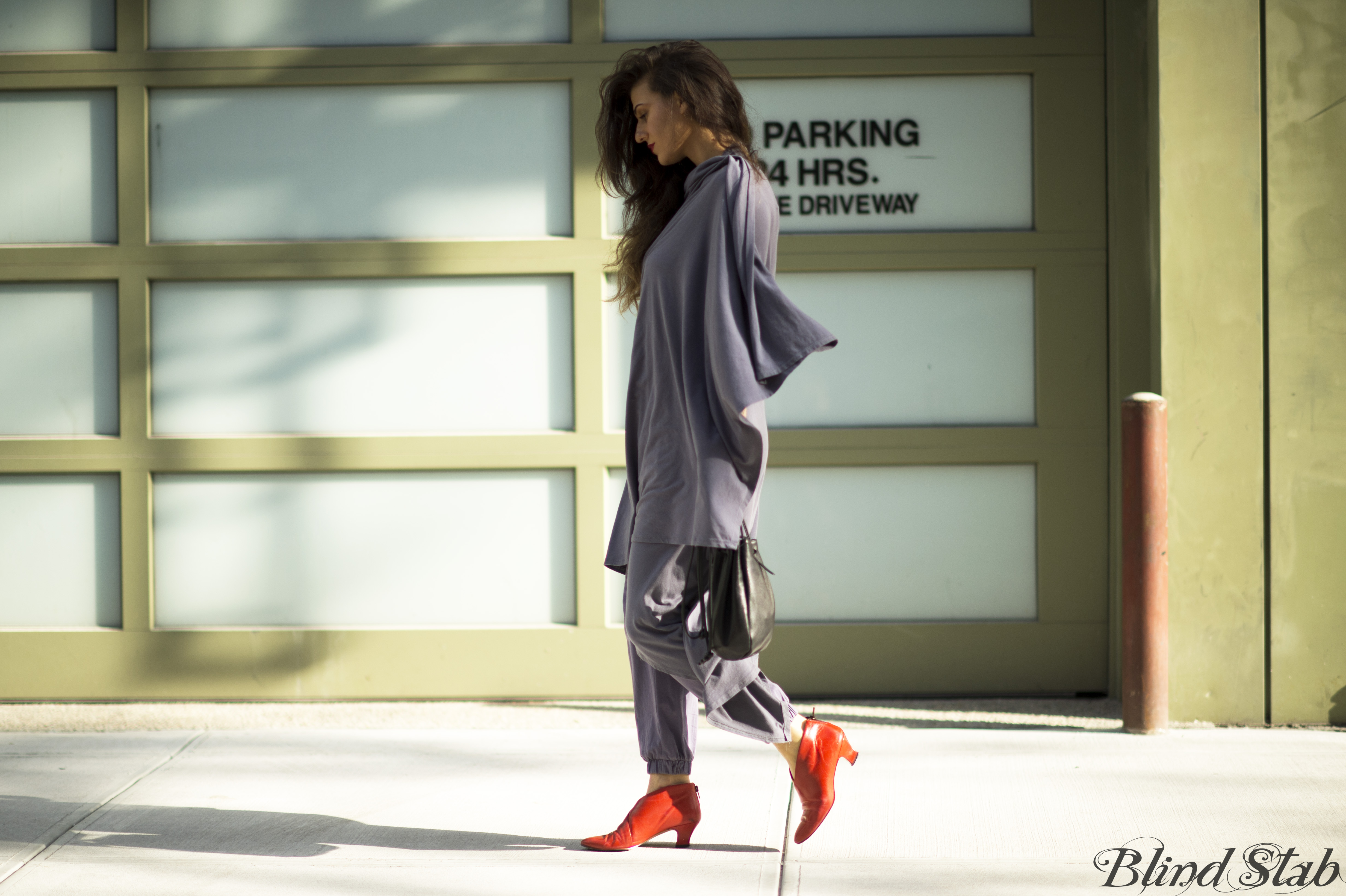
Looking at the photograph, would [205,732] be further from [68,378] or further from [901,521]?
[901,521]

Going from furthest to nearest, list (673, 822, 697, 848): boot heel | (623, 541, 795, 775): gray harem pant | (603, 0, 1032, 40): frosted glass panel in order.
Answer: (603, 0, 1032, 40): frosted glass panel, (673, 822, 697, 848): boot heel, (623, 541, 795, 775): gray harem pant

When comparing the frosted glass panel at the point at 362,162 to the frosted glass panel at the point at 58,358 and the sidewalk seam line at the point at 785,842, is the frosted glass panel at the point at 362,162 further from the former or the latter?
the sidewalk seam line at the point at 785,842

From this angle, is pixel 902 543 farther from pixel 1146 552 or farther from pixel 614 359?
pixel 614 359

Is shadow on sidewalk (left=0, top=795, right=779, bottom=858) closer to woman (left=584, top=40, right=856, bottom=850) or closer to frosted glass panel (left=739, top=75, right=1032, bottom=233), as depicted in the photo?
woman (left=584, top=40, right=856, bottom=850)

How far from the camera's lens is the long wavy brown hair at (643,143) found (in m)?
2.68

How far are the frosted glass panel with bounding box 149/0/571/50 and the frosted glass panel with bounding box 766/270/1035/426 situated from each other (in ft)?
3.99

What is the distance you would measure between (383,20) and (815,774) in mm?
2967

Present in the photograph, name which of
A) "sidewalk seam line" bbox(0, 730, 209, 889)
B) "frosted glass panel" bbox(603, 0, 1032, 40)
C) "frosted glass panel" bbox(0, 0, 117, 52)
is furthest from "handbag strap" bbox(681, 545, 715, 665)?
"frosted glass panel" bbox(0, 0, 117, 52)

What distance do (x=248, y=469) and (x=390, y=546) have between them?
547 millimetres

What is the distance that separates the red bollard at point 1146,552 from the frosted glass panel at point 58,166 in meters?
3.40

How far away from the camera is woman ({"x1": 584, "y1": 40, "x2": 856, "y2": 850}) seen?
261 cm

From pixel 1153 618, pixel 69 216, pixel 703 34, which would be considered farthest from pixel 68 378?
pixel 1153 618

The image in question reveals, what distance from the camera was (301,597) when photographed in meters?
4.38

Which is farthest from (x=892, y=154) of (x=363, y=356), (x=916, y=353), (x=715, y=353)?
(x=715, y=353)
